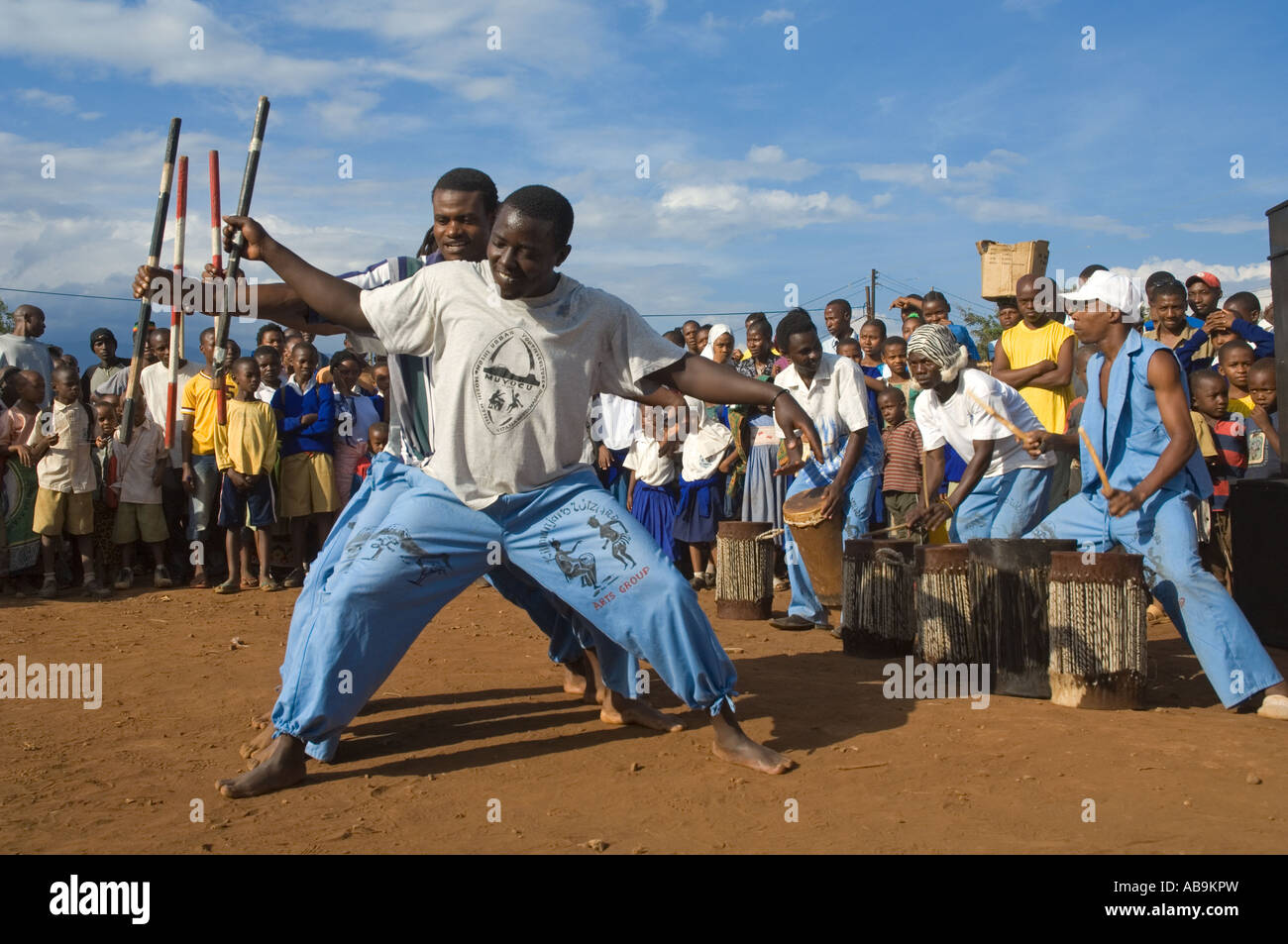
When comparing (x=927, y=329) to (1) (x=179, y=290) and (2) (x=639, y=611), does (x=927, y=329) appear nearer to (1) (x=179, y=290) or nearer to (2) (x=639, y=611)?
(2) (x=639, y=611)

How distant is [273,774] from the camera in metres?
3.97

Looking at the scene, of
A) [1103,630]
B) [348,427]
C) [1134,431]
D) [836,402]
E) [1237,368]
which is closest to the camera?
[1103,630]

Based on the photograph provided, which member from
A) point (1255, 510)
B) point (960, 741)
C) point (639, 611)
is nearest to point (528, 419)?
point (639, 611)

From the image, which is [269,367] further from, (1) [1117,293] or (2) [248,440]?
(1) [1117,293]

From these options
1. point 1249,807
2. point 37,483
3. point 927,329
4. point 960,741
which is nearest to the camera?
point 1249,807

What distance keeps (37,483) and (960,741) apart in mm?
8083

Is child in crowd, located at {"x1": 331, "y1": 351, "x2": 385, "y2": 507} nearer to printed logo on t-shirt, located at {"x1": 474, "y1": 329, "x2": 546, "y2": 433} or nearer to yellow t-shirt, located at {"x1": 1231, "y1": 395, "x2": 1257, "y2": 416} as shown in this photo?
printed logo on t-shirt, located at {"x1": 474, "y1": 329, "x2": 546, "y2": 433}

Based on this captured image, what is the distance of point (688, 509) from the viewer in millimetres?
10000

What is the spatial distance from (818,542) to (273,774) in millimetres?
4019

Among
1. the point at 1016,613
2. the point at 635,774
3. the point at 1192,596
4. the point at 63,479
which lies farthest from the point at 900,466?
the point at 63,479

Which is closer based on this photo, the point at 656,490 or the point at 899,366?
the point at 899,366

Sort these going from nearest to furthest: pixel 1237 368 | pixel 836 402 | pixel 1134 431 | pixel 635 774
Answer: pixel 635 774 → pixel 1134 431 → pixel 836 402 → pixel 1237 368

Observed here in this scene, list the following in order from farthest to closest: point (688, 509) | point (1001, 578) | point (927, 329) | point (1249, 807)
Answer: point (688, 509)
point (927, 329)
point (1001, 578)
point (1249, 807)

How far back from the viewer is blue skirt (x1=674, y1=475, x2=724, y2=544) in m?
9.95
